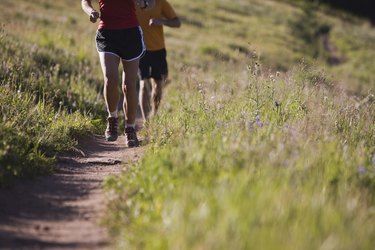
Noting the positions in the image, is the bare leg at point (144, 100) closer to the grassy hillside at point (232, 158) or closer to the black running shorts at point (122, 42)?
the grassy hillside at point (232, 158)

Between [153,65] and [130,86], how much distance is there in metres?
1.67

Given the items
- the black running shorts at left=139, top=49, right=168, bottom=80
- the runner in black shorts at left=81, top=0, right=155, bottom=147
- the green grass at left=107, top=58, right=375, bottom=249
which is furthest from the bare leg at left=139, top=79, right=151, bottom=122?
the green grass at left=107, top=58, right=375, bottom=249

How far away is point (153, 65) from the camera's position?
8680 millimetres

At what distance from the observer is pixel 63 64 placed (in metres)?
11.3

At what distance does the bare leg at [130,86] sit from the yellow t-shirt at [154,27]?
5.27 feet

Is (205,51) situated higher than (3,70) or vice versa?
(3,70)

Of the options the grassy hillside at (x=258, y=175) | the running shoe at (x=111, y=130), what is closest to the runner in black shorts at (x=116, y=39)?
the running shoe at (x=111, y=130)

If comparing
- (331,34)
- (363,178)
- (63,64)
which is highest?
(363,178)

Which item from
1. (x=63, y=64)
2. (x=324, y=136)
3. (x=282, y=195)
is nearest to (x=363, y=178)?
(x=324, y=136)

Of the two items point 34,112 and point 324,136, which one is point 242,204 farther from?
point 34,112

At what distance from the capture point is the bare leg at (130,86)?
6.93 meters

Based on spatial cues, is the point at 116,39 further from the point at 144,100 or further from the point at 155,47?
the point at 144,100

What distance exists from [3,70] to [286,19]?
1290 inches

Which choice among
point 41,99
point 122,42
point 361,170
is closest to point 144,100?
point 41,99
